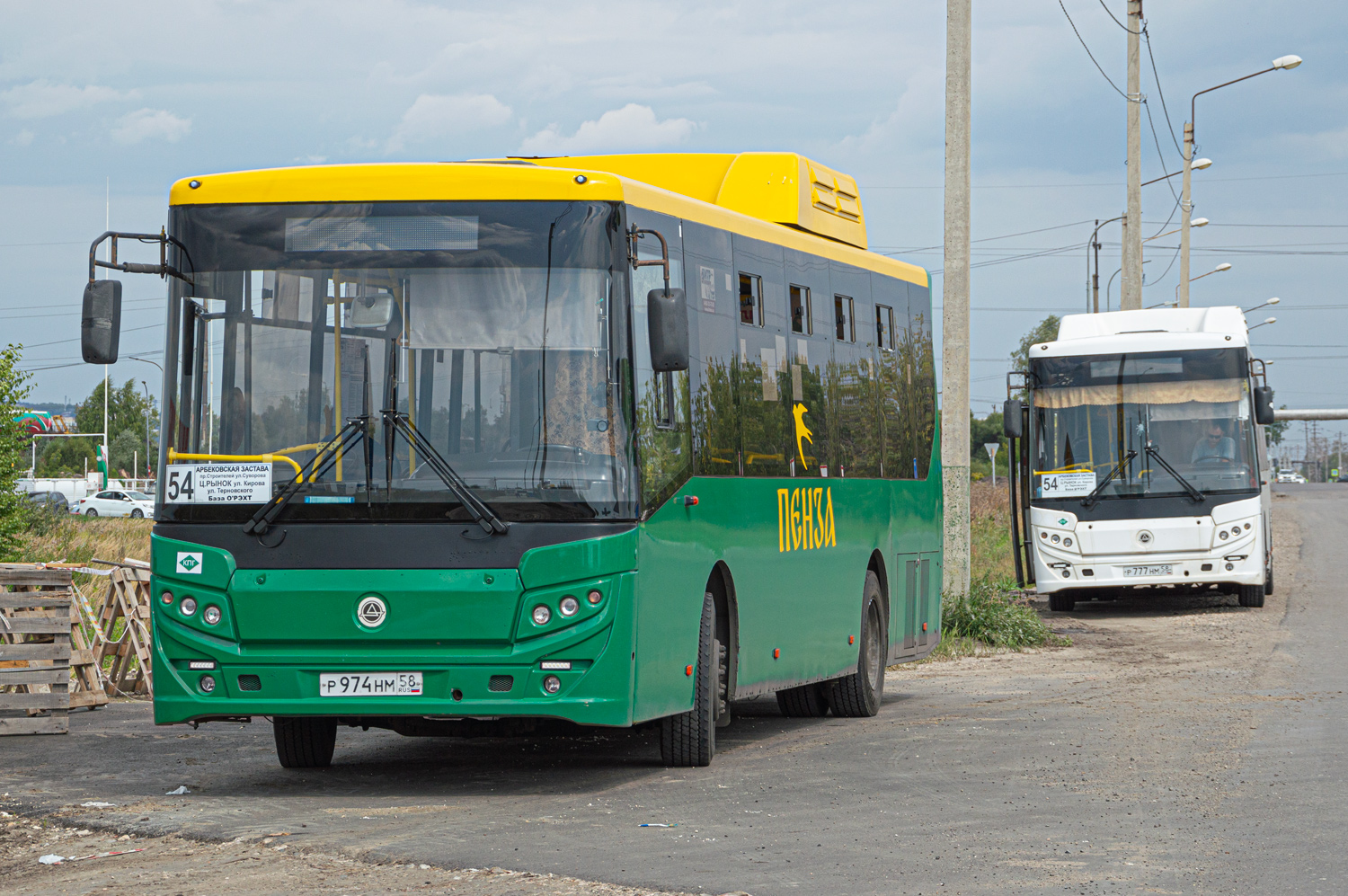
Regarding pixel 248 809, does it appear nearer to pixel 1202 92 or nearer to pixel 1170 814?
pixel 1170 814

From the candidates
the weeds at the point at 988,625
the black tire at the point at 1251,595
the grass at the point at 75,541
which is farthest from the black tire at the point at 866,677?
the grass at the point at 75,541

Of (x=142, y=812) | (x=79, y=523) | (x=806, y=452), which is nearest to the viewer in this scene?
(x=142, y=812)

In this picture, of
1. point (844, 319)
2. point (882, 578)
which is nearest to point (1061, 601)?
point (882, 578)

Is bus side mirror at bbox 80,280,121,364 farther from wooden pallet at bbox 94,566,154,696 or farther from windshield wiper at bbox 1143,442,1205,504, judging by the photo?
windshield wiper at bbox 1143,442,1205,504

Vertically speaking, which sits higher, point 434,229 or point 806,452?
point 434,229

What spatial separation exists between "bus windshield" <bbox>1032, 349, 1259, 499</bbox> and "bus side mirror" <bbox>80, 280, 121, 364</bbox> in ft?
54.1

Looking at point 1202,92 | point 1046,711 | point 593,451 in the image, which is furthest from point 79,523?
point 1202,92

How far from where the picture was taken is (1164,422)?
23578mm

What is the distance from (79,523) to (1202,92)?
3133cm

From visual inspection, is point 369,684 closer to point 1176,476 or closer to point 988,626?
point 988,626

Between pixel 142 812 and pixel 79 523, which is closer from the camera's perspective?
pixel 142 812

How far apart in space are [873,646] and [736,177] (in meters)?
3.80

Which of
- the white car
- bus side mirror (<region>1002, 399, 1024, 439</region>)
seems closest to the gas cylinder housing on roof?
bus side mirror (<region>1002, 399, 1024, 439</region>)

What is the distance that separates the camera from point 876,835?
326 inches
